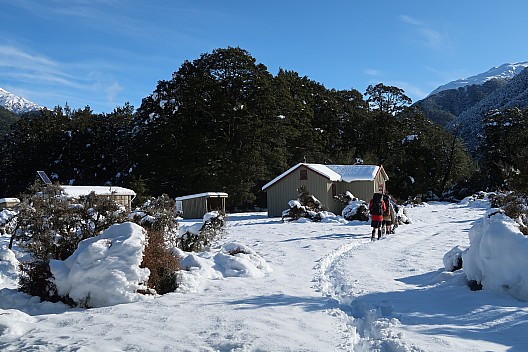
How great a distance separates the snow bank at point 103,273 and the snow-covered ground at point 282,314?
23 centimetres

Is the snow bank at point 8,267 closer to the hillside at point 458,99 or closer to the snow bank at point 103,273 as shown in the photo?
the snow bank at point 103,273

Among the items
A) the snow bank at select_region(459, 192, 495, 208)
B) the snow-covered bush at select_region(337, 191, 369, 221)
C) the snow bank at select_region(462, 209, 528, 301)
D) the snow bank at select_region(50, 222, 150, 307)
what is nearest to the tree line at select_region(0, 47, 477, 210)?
the snow bank at select_region(459, 192, 495, 208)

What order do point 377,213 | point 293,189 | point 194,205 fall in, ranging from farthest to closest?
1. point 293,189
2. point 194,205
3. point 377,213

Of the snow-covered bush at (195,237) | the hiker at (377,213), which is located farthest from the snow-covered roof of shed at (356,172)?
the snow-covered bush at (195,237)

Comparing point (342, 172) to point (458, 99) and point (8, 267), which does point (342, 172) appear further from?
point (458, 99)

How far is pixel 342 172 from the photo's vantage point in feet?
104

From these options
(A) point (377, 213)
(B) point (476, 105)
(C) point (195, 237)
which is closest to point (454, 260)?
(C) point (195, 237)

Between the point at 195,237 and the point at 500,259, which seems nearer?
the point at 500,259

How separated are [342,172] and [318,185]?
11.7 ft

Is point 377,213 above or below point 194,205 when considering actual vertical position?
below

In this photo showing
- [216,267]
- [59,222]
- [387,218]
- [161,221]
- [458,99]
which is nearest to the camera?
[59,222]

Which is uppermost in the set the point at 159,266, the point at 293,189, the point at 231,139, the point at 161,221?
the point at 231,139

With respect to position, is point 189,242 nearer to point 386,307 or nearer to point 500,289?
point 386,307

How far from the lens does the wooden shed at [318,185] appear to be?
95.1 feet
